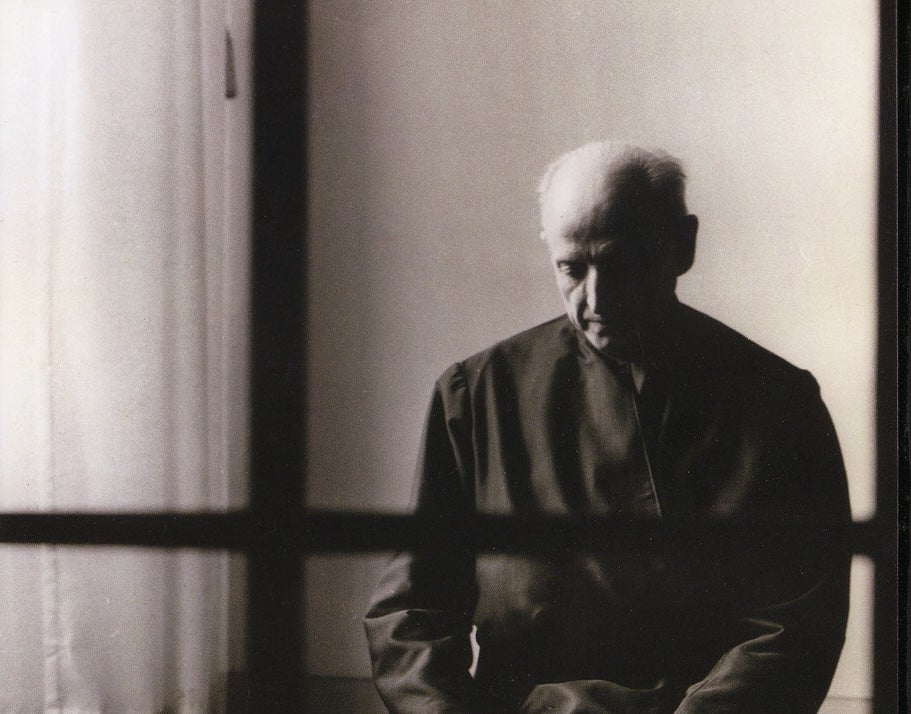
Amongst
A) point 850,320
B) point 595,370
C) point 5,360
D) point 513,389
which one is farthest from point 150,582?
point 850,320

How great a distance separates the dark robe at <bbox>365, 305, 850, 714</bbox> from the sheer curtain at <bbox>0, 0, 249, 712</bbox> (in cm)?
33

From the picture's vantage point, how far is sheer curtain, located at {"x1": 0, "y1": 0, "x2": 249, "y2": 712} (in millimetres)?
1181

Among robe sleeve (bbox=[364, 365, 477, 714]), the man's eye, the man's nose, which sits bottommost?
robe sleeve (bbox=[364, 365, 477, 714])

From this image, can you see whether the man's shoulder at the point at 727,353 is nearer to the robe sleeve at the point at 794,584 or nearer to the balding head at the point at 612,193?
the robe sleeve at the point at 794,584

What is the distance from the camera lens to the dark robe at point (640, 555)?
1.10m

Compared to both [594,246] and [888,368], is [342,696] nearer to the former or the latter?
[594,246]

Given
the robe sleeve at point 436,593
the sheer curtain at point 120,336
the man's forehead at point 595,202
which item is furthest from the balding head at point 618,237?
the sheer curtain at point 120,336

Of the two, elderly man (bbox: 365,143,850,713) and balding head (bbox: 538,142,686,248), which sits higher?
balding head (bbox: 538,142,686,248)

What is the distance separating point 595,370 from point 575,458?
12 centimetres

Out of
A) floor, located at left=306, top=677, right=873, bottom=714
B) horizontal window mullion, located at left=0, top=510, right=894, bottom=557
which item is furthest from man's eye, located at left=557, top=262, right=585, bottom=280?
floor, located at left=306, top=677, right=873, bottom=714

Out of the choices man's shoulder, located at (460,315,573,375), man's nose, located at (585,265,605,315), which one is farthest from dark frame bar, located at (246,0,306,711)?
man's nose, located at (585,265,605,315)

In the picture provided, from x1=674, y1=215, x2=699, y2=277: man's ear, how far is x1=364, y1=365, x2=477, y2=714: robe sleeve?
1.10ft

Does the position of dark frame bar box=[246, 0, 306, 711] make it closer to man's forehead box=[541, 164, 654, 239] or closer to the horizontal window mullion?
the horizontal window mullion

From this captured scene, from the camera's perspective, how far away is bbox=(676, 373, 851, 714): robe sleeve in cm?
109
